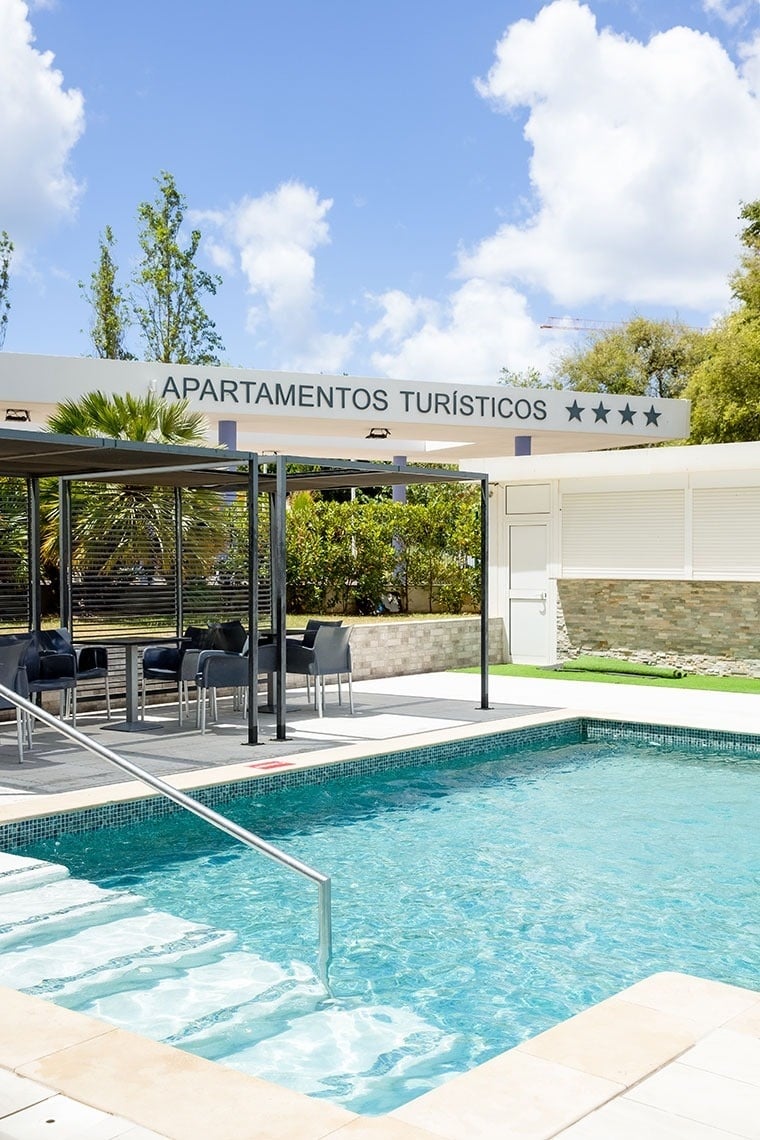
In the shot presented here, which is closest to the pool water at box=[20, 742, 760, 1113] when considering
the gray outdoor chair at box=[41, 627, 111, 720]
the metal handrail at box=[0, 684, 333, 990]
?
the metal handrail at box=[0, 684, 333, 990]

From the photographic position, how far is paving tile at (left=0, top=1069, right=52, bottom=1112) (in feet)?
11.1

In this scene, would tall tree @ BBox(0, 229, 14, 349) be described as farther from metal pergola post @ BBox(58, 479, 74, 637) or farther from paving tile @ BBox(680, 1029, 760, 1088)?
paving tile @ BBox(680, 1029, 760, 1088)

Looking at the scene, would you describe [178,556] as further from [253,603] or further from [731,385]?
[731,385]

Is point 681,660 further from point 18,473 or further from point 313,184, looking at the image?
point 313,184

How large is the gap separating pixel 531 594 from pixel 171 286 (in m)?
21.3

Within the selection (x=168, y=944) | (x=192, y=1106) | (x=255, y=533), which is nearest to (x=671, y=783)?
(x=255, y=533)

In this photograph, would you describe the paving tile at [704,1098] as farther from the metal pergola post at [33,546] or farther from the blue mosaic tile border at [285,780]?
the metal pergola post at [33,546]

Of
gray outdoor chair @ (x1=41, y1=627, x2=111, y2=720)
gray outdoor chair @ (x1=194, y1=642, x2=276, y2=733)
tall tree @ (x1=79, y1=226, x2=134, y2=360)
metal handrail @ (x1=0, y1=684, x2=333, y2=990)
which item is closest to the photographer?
metal handrail @ (x1=0, y1=684, x2=333, y2=990)

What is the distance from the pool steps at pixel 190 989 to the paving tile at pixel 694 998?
774 mm

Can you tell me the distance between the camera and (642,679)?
48.9 ft

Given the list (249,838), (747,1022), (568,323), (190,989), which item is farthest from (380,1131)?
(568,323)

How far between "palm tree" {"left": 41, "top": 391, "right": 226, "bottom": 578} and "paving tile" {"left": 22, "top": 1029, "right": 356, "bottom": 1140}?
970 centimetres

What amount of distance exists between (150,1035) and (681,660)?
1197cm

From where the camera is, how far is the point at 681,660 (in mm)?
15531
